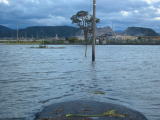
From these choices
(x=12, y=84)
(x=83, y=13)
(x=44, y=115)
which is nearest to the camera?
(x=44, y=115)

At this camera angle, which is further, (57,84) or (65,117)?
(57,84)

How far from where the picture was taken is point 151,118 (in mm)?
12766

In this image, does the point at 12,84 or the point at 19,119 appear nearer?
the point at 19,119

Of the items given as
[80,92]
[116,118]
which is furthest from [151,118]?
[80,92]

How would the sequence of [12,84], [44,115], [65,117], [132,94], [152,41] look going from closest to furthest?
[65,117], [44,115], [132,94], [12,84], [152,41]

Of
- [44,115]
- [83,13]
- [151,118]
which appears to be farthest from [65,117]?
[83,13]

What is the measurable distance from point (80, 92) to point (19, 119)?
6706mm

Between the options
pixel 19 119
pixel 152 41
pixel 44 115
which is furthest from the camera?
pixel 152 41

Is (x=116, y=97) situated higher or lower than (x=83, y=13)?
lower

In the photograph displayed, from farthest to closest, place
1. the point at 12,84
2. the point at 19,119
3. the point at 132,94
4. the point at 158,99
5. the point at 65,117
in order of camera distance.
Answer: the point at 12,84, the point at 132,94, the point at 158,99, the point at 19,119, the point at 65,117

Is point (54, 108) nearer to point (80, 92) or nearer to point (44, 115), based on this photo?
point (44, 115)

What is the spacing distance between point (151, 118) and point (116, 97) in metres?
4.64

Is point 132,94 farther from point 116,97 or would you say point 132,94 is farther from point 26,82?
point 26,82

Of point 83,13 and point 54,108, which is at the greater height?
point 83,13
